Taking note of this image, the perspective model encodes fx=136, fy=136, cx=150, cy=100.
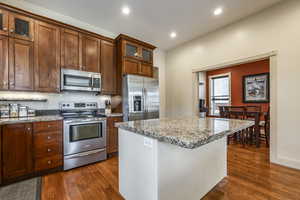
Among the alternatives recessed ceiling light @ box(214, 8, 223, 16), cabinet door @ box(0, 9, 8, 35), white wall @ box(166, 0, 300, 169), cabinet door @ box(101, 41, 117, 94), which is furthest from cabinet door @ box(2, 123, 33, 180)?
white wall @ box(166, 0, 300, 169)

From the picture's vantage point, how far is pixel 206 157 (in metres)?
1.65

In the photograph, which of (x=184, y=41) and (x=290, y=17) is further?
(x=184, y=41)

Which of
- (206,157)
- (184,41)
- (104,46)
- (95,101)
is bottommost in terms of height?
(206,157)

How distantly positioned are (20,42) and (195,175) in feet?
10.8

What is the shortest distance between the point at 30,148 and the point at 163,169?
2.17m

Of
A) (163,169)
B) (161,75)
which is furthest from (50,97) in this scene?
(161,75)

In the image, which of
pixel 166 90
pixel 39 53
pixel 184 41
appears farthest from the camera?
pixel 166 90

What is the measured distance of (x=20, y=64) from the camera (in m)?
2.26

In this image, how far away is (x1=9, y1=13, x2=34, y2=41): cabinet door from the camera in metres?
2.20

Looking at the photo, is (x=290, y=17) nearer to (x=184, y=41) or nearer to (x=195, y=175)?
(x=184, y=41)

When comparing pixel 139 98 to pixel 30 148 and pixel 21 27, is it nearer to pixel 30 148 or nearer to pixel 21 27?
pixel 30 148

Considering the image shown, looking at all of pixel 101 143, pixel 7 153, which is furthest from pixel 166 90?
pixel 7 153

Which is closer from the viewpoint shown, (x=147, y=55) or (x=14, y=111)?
(x=14, y=111)

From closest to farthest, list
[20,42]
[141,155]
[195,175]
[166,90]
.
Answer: [141,155], [195,175], [20,42], [166,90]
